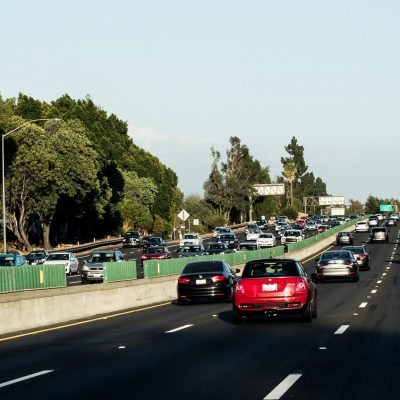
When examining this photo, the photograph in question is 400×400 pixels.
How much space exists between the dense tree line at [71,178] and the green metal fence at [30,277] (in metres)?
52.9

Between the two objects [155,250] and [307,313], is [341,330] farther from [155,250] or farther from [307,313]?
[155,250]

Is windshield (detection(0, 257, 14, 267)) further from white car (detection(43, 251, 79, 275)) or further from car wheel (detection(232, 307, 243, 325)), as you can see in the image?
car wheel (detection(232, 307, 243, 325))

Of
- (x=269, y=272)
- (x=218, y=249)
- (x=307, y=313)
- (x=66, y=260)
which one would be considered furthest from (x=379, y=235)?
(x=307, y=313)

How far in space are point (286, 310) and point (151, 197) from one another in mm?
102307

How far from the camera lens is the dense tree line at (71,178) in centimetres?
8512

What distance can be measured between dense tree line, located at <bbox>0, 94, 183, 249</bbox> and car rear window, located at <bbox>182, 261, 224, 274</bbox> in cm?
4940

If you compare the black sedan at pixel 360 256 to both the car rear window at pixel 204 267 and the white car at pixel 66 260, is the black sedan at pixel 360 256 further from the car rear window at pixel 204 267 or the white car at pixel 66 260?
the car rear window at pixel 204 267

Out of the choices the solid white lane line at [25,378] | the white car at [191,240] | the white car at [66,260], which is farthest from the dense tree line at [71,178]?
the solid white lane line at [25,378]

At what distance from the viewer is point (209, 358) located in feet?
51.1

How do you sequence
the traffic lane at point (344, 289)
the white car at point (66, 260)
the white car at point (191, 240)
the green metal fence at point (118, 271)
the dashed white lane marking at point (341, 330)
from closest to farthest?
the dashed white lane marking at point (341, 330), the traffic lane at point (344, 289), the green metal fence at point (118, 271), the white car at point (66, 260), the white car at point (191, 240)

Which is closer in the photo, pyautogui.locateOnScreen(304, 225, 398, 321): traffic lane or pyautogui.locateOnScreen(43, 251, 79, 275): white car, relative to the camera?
pyautogui.locateOnScreen(304, 225, 398, 321): traffic lane

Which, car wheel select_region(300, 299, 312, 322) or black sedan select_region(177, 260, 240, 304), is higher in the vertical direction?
black sedan select_region(177, 260, 240, 304)

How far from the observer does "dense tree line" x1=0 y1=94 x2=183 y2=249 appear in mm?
85125

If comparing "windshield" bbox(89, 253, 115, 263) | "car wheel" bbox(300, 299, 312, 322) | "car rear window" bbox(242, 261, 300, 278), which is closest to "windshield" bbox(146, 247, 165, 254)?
"windshield" bbox(89, 253, 115, 263)
